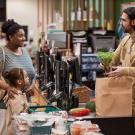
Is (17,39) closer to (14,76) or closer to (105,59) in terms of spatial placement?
(14,76)

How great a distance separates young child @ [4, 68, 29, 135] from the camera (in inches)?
125

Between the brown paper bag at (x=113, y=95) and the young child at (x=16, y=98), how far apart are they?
0.63 meters

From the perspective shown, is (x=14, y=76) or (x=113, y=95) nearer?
(x=113, y=95)

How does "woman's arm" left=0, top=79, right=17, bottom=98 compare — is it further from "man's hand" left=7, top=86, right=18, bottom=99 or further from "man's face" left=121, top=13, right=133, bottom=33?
"man's face" left=121, top=13, right=133, bottom=33

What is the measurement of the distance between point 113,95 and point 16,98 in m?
0.81

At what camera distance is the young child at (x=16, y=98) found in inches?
125

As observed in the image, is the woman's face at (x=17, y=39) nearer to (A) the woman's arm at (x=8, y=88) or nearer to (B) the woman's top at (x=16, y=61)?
(B) the woman's top at (x=16, y=61)

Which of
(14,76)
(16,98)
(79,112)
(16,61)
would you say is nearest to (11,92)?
(16,98)

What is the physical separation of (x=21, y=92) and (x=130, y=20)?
1.13 m

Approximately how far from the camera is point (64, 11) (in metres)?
8.38

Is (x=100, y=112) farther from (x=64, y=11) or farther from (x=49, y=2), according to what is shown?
(x=49, y=2)

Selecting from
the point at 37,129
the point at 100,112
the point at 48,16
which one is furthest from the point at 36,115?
the point at 48,16

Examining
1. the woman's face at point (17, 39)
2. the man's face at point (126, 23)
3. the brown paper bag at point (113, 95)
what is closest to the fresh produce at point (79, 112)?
the brown paper bag at point (113, 95)

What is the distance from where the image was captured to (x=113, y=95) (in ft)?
10.2
